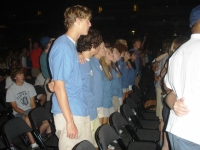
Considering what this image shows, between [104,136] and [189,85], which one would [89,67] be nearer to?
[104,136]

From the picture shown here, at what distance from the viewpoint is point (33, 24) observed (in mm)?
15922

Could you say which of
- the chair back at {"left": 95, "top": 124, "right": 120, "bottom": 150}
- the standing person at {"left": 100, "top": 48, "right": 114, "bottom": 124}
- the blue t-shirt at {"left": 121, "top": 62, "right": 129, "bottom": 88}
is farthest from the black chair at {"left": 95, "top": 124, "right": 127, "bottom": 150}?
the blue t-shirt at {"left": 121, "top": 62, "right": 129, "bottom": 88}

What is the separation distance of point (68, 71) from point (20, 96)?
7.71 ft

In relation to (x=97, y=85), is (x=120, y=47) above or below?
above

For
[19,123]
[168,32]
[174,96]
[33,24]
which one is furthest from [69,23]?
[168,32]

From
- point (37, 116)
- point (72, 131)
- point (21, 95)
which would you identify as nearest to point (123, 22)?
point (21, 95)

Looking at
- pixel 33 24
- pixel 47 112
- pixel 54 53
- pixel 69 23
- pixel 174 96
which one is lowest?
pixel 47 112

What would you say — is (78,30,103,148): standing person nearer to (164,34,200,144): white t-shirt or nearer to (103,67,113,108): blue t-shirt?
(103,67,113,108): blue t-shirt

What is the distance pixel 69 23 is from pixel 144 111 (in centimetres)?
316

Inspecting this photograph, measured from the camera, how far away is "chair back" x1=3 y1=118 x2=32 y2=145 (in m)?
2.61

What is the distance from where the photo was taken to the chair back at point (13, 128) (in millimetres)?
2605

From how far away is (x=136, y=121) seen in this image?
11.9 feet

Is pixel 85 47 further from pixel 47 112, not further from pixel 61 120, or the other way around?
pixel 47 112

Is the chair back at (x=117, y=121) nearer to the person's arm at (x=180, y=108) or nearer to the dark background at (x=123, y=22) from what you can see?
the person's arm at (x=180, y=108)
